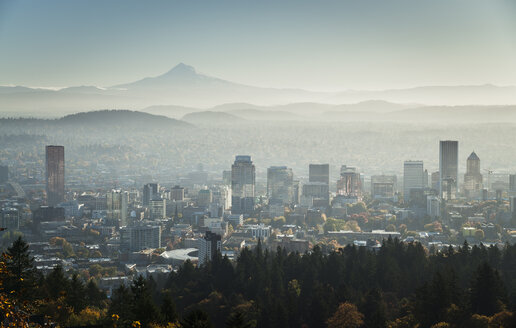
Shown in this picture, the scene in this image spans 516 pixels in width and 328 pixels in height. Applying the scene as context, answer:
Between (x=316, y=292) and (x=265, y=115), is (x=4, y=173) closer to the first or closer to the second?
(x=265, y=115)

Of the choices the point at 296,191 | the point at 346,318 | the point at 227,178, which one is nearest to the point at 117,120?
the point at 227,178

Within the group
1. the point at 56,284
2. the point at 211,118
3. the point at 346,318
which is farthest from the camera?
the point at 211,118

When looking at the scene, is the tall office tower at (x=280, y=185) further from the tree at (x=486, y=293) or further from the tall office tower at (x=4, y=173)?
the tree at (x=486, y=293)

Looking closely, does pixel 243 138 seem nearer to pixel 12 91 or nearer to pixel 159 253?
pixel 12 91

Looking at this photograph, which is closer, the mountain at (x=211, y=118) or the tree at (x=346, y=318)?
the tree at (x=346, y=318)

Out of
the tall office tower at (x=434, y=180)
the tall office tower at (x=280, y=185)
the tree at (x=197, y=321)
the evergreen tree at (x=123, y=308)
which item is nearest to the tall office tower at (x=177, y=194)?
the tall office tower at (x=280, y=185)

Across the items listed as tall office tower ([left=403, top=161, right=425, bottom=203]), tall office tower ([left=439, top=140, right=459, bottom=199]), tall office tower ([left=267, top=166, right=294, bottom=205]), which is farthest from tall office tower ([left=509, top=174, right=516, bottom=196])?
tall office tower ([left=267, top=166, right=294, bottom=205])
